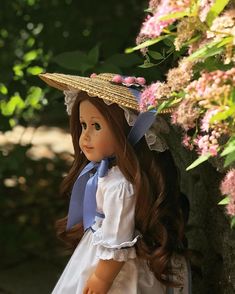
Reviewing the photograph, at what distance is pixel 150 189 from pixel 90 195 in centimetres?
24

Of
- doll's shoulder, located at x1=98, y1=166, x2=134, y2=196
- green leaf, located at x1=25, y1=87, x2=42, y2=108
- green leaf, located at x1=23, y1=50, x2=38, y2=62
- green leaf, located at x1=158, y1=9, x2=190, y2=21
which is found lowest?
doll's shoulder, located at x1=98, y1=166, x2=134, y2=196

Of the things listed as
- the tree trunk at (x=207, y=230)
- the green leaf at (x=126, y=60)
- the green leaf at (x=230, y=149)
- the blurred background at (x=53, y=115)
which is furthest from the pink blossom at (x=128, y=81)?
the green leaf at (x=230, y=149)

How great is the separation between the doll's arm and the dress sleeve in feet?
0.09

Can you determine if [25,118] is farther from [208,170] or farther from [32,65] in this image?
[208,170]

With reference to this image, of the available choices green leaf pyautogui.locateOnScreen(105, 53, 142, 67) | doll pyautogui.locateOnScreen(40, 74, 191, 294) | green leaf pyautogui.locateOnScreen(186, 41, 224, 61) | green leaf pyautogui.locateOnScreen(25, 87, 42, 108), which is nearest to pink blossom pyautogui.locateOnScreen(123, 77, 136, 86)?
doll pyautogui.locateOnScreen(40, 74, 191, 294)

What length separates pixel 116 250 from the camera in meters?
2.58

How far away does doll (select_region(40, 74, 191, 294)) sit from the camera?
2598 mm

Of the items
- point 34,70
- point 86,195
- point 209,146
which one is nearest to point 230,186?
point 209,146

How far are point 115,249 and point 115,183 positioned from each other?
221 mm

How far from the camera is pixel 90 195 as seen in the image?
9.04 ft

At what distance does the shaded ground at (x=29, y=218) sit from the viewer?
4168 millimetres

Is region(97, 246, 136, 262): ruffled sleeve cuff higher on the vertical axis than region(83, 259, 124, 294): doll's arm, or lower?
higher

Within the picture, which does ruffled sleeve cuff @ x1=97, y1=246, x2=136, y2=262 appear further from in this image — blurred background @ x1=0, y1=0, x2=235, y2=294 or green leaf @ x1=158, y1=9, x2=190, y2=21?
green leaf @ x1=158, y1=9, x2=190, y2=21

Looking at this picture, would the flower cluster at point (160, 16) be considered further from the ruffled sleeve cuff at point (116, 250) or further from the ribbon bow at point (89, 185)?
the ruffled sleeve cuff at point (116, 250)
